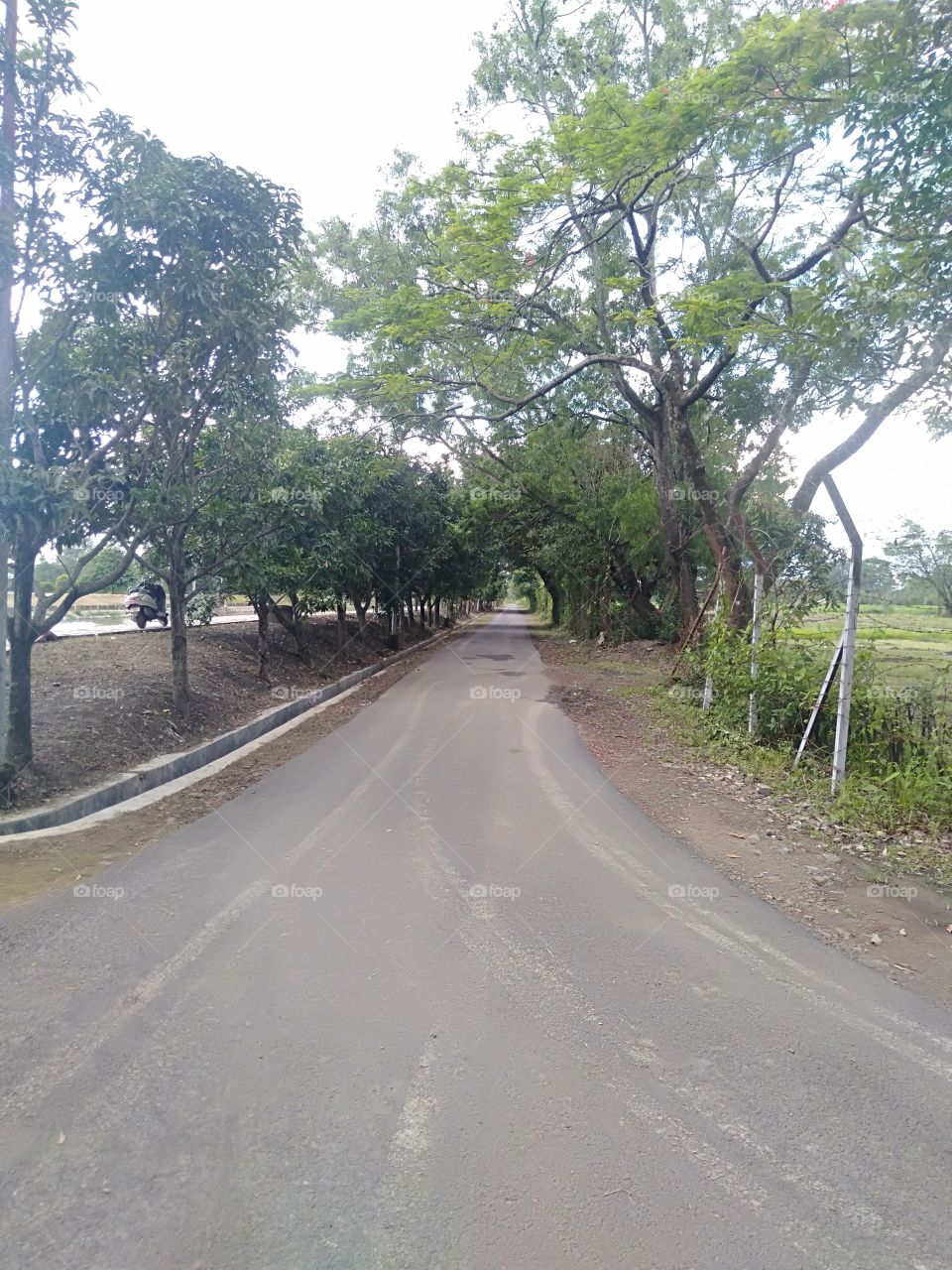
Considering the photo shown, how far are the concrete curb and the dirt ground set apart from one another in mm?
209

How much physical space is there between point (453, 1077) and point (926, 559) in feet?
26.0

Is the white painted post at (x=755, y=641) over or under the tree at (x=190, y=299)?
under

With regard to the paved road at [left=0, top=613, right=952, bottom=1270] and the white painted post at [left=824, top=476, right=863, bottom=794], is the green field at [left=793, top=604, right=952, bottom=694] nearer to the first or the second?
the white painted post at [left=824, top=476, right=863, bottom=794]

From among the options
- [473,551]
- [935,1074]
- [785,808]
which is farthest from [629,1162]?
[473,551]

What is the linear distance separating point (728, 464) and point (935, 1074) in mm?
19777

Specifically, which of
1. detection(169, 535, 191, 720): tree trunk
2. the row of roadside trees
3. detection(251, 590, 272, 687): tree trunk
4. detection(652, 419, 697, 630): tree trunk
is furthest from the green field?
detection(251, 590, 272, 687): tree trunk

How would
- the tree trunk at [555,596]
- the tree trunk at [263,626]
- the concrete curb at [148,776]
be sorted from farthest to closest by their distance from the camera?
the tree trunk at [555,596]
the tree trunk at [263,626]
the concrete curb at [148,776]

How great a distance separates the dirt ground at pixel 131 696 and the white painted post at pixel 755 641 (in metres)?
6.60

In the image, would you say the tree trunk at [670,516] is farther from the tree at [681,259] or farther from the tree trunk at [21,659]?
the tree trunk at [21,659]

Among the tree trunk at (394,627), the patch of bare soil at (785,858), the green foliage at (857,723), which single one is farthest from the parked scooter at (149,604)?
the green foliage at (857,723)

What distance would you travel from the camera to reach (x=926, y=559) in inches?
339

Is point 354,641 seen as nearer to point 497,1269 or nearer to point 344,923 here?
point 344,923

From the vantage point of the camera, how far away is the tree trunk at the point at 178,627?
9688 millimetres

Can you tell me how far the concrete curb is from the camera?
243 inches
